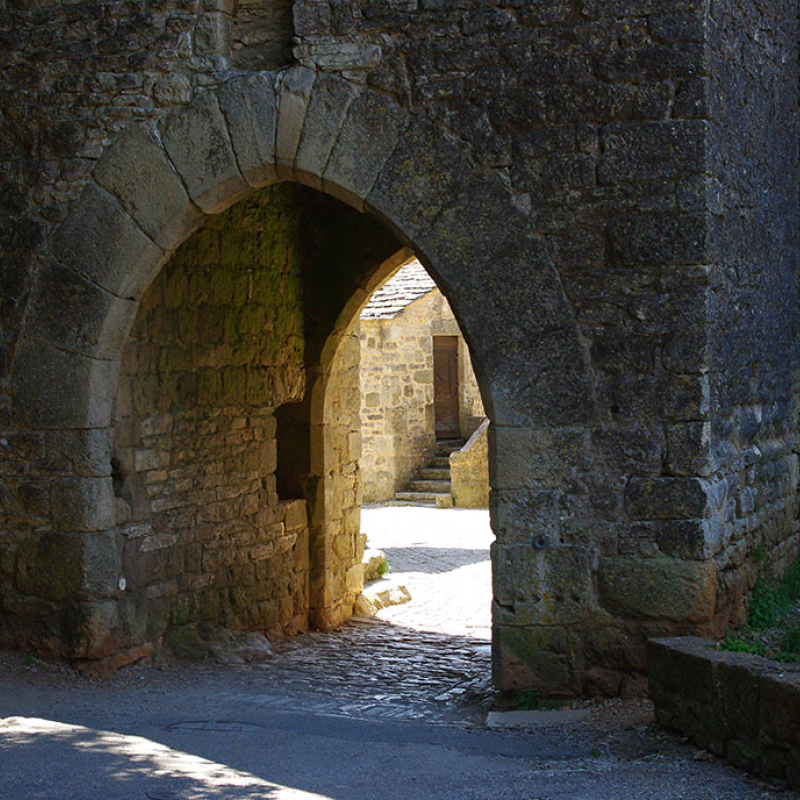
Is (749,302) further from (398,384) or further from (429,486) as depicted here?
(398,384)

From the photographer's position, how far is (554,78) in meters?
5.04

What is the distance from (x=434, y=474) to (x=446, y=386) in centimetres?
196

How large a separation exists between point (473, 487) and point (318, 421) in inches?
338

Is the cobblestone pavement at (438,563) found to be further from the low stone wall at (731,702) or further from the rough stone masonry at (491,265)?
the low stone wall at (731,702)

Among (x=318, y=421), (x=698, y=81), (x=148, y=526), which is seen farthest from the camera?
(x=318, y=421)

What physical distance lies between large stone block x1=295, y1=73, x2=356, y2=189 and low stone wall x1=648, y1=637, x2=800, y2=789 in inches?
107

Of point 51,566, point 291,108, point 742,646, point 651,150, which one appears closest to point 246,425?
point 51,566

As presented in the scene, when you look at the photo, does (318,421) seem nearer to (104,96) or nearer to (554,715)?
(104,96)

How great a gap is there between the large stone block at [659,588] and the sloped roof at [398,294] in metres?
13.1

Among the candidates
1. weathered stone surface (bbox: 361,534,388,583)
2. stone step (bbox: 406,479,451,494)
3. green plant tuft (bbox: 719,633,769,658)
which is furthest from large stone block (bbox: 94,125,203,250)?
stone step (bbox: 406,479,451,494)

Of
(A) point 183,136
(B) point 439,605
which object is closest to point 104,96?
(A) point 183,136

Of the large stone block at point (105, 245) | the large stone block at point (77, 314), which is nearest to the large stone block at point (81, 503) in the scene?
the large stone block at point (77, 314)

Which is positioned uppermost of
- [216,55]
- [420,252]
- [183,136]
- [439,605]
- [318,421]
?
[216,55]

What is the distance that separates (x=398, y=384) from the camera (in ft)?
60.2
